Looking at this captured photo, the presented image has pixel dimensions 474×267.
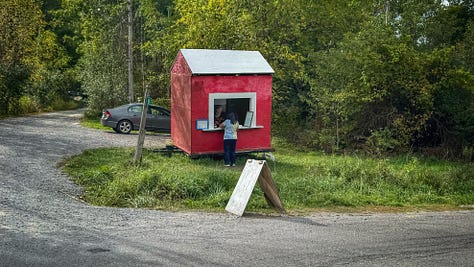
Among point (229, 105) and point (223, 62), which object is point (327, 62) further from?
point (223, 62)

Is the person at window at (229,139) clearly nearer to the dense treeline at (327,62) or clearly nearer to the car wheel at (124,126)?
the dense treeline at (327,62)

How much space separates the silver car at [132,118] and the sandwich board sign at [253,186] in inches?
572

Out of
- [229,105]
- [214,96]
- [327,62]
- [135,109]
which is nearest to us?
[214,96]

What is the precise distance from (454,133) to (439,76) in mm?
2550

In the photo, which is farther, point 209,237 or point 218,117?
point 218,117

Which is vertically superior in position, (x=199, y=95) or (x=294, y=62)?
(x=294, y=62)

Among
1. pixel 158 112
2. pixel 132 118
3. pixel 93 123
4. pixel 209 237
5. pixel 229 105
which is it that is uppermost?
pixel 229 105

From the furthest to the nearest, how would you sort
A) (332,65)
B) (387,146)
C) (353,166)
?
(332,65)
(387,146)
(353,166)

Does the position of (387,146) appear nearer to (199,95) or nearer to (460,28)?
(199,95)

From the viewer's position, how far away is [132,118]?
2408 cm

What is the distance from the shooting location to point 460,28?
29.3 meters

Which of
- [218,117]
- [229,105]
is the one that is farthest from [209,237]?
[229,105]

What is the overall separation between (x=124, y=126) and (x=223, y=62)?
27.1ft

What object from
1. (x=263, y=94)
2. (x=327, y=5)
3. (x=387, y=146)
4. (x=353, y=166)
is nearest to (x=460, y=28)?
(x=327, y=5)
